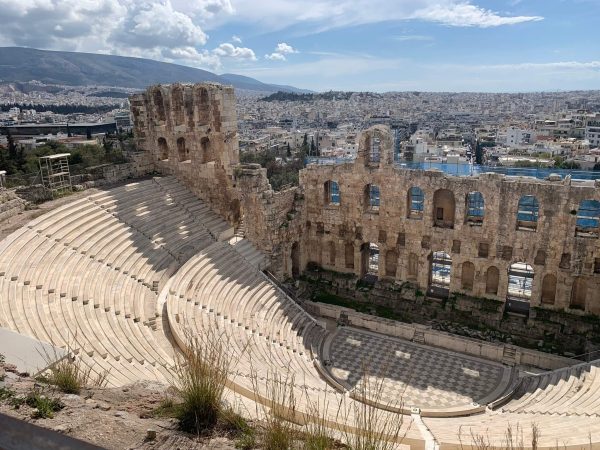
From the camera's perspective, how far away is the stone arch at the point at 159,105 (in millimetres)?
29242

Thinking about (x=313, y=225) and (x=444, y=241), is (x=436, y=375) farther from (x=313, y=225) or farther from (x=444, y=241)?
(x=313, y=225)

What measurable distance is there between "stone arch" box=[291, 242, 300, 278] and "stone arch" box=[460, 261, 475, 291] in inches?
364

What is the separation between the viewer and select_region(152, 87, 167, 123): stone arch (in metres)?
29.2

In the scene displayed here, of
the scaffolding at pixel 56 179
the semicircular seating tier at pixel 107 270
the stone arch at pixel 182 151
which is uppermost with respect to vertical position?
the stone arch at pixel 182 151

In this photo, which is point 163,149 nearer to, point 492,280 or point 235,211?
point 235,211

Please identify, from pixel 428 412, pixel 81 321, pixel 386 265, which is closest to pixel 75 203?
pixel 81 321

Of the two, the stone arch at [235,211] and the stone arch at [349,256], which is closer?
the stone arch at [349,256]

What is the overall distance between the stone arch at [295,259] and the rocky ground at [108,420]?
1983 centimetres

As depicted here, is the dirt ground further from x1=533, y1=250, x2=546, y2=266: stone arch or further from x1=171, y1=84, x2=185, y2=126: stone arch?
x1=533, y1=250, x2=546, y2=266: stone arch

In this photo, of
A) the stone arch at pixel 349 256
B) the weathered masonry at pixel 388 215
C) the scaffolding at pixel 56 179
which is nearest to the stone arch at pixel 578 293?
the weathered masonry at pixel 388 215

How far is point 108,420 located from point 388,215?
2028cm

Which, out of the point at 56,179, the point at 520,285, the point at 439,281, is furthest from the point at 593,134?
the point at 56,179

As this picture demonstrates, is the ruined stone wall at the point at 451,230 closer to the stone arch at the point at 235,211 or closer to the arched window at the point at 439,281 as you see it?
the arched window at the point at 439,281

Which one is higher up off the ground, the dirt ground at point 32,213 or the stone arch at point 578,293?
the dirt ground at point 32,213
